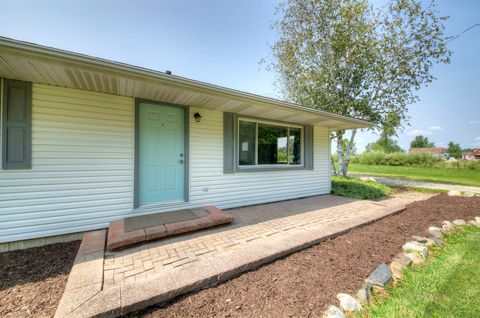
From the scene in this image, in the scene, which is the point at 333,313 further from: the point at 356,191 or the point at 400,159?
the point at 400,159

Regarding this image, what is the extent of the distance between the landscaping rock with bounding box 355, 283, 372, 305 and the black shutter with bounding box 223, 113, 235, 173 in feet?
10.0

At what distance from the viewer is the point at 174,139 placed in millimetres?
3846

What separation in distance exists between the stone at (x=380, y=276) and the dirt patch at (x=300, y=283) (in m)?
0.08

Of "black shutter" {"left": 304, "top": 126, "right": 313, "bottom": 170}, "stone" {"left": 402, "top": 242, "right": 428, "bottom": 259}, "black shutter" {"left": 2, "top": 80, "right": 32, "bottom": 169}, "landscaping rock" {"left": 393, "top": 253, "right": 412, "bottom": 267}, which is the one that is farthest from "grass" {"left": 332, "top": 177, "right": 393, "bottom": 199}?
"black shutter" {"left": 2, "top": 80, "right": 32, "bottom": 169}

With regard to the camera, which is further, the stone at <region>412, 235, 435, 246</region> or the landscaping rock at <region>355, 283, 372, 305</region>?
the stone at <region>412, 235, 435, 246</region>

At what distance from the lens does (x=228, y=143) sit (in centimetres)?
439

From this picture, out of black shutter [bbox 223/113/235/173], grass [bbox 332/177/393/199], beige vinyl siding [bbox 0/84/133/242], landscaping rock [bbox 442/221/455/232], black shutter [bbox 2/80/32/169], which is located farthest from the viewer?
grass [bbox 332/177/393/199]

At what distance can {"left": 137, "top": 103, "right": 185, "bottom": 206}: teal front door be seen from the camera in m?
3.55

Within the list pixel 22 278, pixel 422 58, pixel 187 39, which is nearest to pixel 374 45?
pixel 422 58

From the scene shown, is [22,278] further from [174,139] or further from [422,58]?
[422,58]

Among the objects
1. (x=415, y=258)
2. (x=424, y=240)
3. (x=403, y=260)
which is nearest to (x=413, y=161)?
(x=424, y=240)

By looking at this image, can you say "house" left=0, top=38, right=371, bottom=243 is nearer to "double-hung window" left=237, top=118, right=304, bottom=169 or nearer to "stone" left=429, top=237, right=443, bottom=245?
"double-hung window" left=237, top=118, right=304, bottom=169

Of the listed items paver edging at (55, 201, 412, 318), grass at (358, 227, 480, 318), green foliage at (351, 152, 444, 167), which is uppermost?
green foliage at (351, 152, 444, 167)

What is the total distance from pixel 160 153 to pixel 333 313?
341cm
